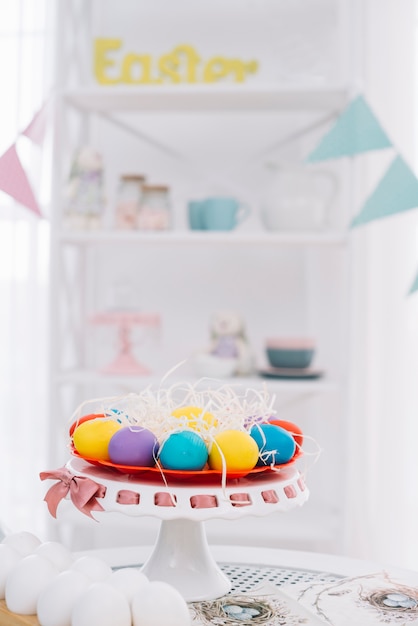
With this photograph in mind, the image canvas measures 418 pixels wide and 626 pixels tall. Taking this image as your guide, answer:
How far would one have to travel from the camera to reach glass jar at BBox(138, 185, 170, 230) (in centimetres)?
187

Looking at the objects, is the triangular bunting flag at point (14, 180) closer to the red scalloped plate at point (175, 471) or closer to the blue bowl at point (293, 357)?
the blue bowl at point (293, 357)

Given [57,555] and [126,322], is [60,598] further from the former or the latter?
[126,322]

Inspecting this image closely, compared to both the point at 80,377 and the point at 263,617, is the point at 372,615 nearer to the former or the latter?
the point at 263,617

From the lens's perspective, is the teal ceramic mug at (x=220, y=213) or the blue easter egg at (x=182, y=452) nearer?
the blue easter egg at (x=182, y=452)

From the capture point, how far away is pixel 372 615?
0.87 m

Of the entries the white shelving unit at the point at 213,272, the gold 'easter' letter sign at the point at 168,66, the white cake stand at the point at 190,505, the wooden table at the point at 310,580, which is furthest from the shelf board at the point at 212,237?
the white cake stand at the point at 190,505

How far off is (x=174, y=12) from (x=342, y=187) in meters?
0.64

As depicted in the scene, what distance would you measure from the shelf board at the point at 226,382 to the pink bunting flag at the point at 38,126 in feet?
1.78

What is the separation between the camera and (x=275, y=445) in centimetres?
88

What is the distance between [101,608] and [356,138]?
4.07ft

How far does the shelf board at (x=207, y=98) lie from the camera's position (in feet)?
5.96

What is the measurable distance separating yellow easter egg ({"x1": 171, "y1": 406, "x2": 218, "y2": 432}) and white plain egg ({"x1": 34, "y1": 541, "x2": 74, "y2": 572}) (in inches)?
7.6

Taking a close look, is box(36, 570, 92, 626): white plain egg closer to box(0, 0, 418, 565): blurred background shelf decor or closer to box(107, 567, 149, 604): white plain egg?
box(107, 567, 149, 604): white plain egg

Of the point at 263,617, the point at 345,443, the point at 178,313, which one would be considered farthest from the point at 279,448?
the point at 178,313
